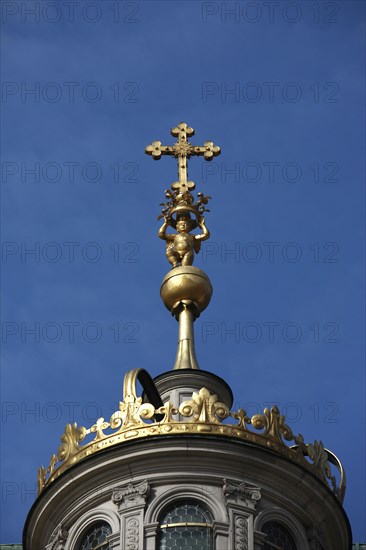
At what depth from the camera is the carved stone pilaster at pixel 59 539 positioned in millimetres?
43969

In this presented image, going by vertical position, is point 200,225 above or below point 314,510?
above

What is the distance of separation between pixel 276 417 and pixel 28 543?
211 inches

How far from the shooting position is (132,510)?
142 feet

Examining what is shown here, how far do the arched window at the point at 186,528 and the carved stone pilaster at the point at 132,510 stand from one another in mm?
426

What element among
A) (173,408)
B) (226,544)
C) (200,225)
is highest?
(200,225)

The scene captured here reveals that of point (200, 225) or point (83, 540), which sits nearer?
point (83, 540)

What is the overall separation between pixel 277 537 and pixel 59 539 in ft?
13.6

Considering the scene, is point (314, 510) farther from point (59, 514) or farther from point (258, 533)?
point (59, 514)

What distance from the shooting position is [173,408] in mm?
44188

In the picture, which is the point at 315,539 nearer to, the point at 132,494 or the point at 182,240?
the point at 132,494

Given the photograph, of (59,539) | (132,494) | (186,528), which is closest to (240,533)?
(186,528)

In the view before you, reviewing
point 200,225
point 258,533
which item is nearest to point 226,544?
point 258,533

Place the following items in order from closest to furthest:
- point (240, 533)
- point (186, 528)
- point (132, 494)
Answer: point (240, 533) → point (186, 528) → point (132, 494)

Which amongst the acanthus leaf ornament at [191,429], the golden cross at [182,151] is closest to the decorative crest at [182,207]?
the golden cross at [182,151]
